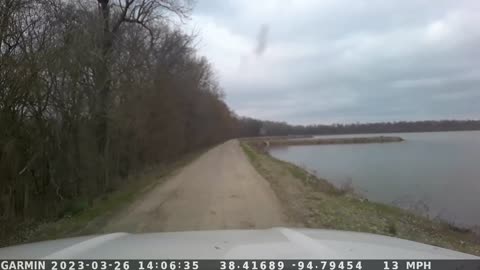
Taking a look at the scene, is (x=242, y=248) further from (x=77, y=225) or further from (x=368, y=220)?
(x=368, y=220)

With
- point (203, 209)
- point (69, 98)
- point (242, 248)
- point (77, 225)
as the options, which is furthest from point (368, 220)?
point (69, 98)

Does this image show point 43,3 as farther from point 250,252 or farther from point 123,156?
point 123,156

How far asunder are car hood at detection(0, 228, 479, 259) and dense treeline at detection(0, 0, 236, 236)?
663cm

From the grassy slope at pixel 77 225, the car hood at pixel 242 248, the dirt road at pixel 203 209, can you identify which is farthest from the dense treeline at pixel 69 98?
the car hood at pixel 242 248

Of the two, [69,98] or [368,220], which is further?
[69,98]

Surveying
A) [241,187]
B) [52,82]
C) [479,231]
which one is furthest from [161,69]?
[479,231]

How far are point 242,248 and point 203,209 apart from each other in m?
8.04

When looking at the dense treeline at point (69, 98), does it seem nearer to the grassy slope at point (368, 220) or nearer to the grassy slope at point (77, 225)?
the grassy slope at point (77, 225)

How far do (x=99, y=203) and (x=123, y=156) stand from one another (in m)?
10.2

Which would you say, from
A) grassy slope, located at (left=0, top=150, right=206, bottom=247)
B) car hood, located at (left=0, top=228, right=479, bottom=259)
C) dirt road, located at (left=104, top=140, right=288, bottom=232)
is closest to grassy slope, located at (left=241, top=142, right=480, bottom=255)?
dirt road, located at (left=104, top=140, right=288, bottom=232)

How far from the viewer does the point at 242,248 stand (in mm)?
3043

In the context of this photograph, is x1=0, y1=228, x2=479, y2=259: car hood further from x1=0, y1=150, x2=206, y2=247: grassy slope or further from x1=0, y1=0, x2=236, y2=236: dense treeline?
x1=0, y1=0, x2=236, y2=236: dense treeline

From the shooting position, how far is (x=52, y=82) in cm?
1164

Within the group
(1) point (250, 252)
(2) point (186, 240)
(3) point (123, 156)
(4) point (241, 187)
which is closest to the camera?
(1) point (250, 252)
